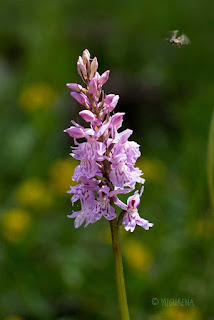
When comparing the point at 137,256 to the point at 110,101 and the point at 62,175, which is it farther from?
the point at 110,101

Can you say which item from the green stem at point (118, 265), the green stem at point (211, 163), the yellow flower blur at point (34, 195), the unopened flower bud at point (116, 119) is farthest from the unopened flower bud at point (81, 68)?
the yellow flower blur at point (34, 195)

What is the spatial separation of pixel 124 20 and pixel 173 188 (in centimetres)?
415

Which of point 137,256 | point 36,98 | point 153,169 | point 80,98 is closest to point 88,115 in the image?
point 80,98

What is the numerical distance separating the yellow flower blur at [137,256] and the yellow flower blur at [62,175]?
35.0 inches

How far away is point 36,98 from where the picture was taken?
5.09 meters

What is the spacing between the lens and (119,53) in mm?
6922

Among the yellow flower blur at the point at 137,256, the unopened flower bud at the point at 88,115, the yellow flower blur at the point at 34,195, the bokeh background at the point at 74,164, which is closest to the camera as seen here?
the unopened flower bud at the point at 88,115

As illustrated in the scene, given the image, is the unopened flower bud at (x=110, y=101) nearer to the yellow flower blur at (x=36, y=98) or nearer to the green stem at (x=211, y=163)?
the green stem at (x=211, y=163)

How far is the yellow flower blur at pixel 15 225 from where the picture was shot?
3.41 m

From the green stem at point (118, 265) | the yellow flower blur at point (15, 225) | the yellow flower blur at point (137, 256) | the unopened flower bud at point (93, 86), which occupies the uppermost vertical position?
the yellow flower blur at point (15, 225)

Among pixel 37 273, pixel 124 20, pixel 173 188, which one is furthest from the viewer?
pixel 124 20

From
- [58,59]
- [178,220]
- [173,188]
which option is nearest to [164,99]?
[58,59]

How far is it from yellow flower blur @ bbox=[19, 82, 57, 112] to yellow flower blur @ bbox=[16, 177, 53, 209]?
0.97 metres

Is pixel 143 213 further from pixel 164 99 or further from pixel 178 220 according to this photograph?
pixel 164 99
